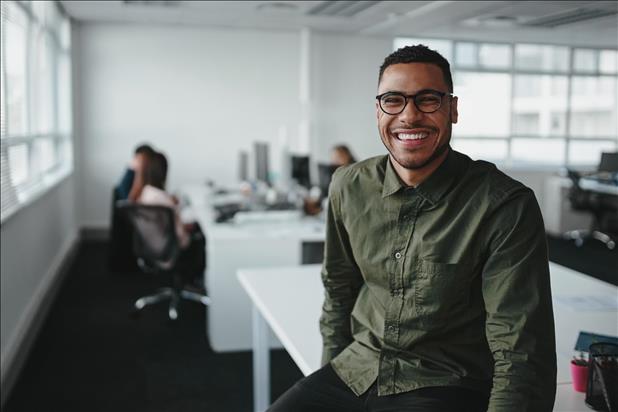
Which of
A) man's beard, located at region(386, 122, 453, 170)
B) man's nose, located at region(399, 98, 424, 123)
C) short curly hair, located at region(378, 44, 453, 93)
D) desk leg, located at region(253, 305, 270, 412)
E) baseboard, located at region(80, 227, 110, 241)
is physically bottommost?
baseboard, located at region(80, 227, 110, 241)

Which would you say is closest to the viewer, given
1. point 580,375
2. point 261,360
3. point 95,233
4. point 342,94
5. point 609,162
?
point 580,375

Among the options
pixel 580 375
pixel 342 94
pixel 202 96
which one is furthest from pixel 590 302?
pixel 202 96

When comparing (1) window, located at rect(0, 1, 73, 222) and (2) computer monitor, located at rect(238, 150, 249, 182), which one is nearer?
(1) window, located at rect(0, 1, 73, 222)

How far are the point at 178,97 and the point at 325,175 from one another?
3564mm

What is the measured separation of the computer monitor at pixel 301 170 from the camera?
5824 millimetres

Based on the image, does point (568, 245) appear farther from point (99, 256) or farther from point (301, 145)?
point (99, 256)

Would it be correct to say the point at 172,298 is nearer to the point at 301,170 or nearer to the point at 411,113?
the point at 301,170

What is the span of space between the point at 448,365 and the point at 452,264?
0.26 meters

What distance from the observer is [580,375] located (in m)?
1.72

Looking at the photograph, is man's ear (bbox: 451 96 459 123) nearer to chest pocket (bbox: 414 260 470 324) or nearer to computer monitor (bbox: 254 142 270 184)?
chest pocket (bbox: 414 260 470 324)

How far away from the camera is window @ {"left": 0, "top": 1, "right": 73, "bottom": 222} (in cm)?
403

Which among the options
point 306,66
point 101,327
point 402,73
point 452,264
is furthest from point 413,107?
point 306,66

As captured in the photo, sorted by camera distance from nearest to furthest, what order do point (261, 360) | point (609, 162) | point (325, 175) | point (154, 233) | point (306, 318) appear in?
point (306, 318) < point (261, 360) < point (609, 162) < point (154, 233) < point (325, 175)

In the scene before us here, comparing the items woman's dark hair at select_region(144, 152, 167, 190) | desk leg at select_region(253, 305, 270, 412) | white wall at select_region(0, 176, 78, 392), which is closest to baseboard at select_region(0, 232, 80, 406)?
white wall at select_region(0, 176, 78, 392)
